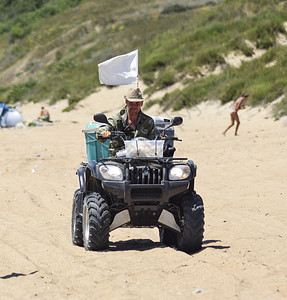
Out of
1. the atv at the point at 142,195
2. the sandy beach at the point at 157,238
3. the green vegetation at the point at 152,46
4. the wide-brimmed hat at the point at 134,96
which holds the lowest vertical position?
the green vegetation at the point at 152,46

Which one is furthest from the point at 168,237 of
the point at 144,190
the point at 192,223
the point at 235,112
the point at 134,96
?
the point at 235,112

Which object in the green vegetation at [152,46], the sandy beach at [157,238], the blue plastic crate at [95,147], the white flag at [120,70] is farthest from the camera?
the green vegetation at [152,46]

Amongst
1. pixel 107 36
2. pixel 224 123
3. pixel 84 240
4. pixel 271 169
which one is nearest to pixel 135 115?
pixel 84 240

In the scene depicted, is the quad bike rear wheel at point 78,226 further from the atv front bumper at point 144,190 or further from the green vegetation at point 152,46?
the green vegetation at point 152,46

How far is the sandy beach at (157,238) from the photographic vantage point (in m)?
6.06

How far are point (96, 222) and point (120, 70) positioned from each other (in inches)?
117

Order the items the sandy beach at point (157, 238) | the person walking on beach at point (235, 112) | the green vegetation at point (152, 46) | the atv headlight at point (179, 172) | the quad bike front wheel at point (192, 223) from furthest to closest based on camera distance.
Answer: the green vegetation at point (152, 46) < the person walking on beach at point (235, 112) < the quad bike front wheel at point (192, 223) < the atv headlight at point (179, 172) < the sandy beach at point (157, 238)

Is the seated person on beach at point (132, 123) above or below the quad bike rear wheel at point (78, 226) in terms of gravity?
above

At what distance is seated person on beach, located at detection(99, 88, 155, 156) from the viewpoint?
26.4 ft

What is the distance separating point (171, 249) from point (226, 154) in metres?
11.3

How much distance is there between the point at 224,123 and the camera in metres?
26.0

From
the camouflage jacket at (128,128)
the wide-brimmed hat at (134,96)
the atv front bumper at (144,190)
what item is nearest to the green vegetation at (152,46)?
the camouflage jacket at (128,128)

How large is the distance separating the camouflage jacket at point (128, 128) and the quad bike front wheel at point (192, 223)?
1008 millimetres

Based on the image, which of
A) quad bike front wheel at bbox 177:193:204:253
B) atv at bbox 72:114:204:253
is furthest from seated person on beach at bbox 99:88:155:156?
quad bike front wheel at bbox 177:193:204:253
